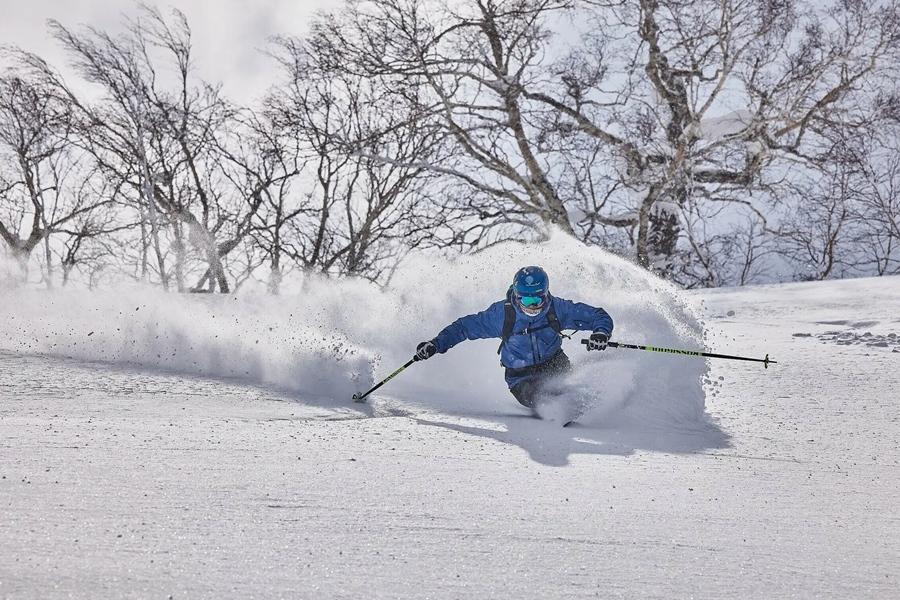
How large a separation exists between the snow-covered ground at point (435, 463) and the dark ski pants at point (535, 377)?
24cm

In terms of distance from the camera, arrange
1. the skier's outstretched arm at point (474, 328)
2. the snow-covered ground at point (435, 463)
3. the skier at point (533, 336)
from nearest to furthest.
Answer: the snow-covered ground at point (435, 463) < the skier at point (533, 336) < the skier's outstretched arm at point (474, 328)

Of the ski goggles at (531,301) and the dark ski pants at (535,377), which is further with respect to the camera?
the dark ski pants at (535,377)

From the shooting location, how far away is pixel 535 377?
5.57 meters

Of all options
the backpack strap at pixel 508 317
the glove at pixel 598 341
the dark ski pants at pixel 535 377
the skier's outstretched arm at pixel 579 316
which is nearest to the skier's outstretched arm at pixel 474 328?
the backpack strap at pixel 508 317

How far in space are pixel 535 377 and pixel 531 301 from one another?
2.19 feet

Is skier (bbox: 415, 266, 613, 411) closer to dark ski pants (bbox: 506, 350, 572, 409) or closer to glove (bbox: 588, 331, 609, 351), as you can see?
dark ski pants (bbox: 506, 350, 572, 409)

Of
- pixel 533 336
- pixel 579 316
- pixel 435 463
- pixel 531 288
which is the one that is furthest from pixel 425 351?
pixel 435 463

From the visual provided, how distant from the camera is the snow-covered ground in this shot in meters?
1.84

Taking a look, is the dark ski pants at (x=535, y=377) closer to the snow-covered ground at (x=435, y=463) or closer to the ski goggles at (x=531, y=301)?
the snow-covered ground at (x=435, y=463)

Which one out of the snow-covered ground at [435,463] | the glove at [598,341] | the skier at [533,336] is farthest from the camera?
the skier at [533,336]

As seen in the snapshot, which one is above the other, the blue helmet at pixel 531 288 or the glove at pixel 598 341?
the blue helmet at pixel 531 288

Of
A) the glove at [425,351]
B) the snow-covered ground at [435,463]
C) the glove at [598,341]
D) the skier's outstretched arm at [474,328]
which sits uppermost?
the skier's outstretched arm at [474,328]

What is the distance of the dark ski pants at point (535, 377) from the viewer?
552cm

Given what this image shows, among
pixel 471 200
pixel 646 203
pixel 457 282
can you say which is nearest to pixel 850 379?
pixel 457 282
